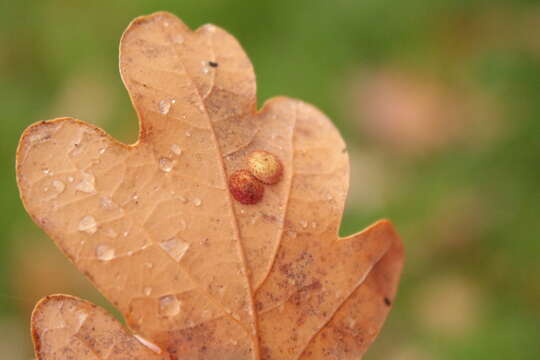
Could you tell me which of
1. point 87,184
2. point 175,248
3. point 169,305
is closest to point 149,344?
point 169,305

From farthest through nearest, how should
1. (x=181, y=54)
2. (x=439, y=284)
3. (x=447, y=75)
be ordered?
1. (x=447, y=75)
2. (x=439, y=284)
3. (x=181, y=54)

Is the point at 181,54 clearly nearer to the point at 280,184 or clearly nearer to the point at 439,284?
the point at 280,184

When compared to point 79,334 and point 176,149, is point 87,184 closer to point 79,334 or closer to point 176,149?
point 176,149

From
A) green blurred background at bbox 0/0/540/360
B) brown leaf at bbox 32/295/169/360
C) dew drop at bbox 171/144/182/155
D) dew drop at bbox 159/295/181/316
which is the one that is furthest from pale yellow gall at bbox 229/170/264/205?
green blurred background at bbox 0/0/540/360

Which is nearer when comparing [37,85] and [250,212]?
[250,212]

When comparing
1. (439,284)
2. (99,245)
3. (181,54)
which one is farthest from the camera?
(439,284)

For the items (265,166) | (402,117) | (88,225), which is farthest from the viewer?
(402,117)

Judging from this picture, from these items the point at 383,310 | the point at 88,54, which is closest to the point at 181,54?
the point at 383,310

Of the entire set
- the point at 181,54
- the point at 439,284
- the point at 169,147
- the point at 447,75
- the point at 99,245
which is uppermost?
the point at 181,54
